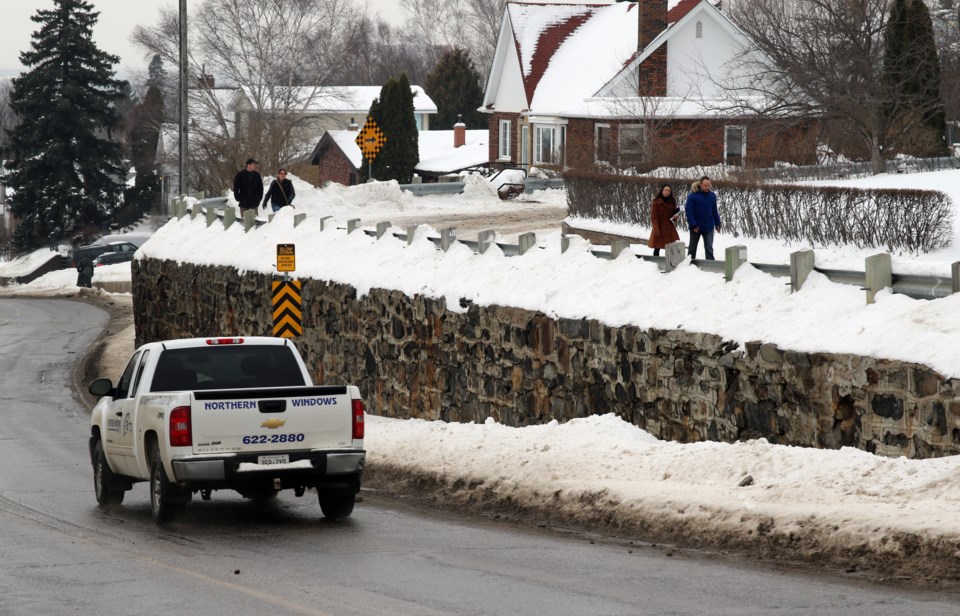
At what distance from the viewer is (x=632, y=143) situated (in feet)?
176

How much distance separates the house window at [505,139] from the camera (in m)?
65.6

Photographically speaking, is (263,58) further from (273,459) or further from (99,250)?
(273,459)

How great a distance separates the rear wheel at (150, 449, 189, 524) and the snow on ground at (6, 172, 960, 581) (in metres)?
2.96

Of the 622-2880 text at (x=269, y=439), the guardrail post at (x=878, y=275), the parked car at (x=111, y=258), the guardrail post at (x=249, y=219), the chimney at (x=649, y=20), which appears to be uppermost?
the chimney at (x=649, y=20)

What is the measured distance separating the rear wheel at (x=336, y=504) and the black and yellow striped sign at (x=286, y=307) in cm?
1058

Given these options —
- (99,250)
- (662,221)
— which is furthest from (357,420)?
(99,250)

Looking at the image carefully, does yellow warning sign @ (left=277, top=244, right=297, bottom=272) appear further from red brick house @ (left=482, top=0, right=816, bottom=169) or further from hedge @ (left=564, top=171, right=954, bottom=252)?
red brick house @ (left=482, top=0, right=816, bottom=169)

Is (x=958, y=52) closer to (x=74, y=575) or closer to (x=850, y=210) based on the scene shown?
(x=850, y=210)

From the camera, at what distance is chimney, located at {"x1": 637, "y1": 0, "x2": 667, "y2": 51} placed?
5684 cm

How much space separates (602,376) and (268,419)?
5240 mm

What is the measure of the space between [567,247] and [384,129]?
167 feet

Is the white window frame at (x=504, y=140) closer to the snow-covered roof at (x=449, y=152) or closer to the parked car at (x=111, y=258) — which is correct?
the snow-covered roof at (x=449, y=152)

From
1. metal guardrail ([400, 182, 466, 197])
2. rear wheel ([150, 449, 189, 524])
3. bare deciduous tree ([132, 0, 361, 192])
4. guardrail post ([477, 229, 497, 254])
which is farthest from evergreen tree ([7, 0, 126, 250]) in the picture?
rear wheel ([150, 449, 189, 524])

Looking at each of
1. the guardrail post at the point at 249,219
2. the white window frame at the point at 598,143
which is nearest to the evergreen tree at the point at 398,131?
the white window frame at the point at 598,143
